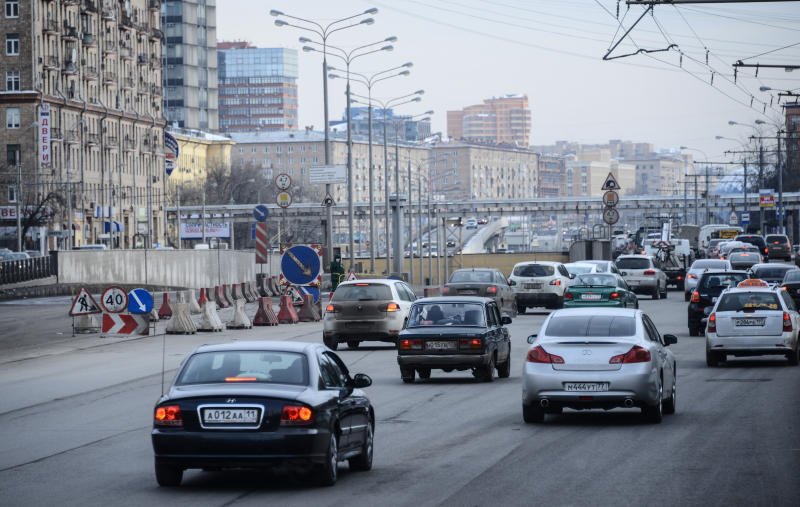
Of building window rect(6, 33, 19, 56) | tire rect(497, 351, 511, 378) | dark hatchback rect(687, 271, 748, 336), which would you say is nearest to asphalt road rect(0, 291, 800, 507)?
tire rect(497, 351, 511, 378)

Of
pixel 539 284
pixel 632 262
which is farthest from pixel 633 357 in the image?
pixel 632 262

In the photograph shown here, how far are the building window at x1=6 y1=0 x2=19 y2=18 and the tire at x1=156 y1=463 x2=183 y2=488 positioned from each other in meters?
94.6

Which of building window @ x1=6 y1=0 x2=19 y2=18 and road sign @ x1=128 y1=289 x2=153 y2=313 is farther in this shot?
building window @ x1=6 y1=0 x2=19 y2=18

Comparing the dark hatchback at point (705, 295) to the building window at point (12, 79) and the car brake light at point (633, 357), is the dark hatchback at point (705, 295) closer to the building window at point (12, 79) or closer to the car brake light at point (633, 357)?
the car brake light at point (633, 357)

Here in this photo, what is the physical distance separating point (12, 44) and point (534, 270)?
66.4 metres

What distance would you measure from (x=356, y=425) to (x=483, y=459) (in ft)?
5.30

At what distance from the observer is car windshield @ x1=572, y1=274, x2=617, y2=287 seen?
39688 millimetres

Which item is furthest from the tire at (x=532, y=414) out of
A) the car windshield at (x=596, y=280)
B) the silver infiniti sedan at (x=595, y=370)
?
the car windshield at (x=596, y=280)

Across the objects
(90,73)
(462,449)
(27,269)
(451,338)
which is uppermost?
(90,73)

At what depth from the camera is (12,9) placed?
101m

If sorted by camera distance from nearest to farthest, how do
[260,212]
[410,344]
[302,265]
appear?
[410,344] < [302,265] < [260,212]

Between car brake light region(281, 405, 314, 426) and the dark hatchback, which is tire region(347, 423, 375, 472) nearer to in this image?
car brake light region(281, 405, 314, 426)

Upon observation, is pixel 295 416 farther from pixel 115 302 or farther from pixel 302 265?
pixel 302 265

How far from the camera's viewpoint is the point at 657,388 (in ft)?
52.1
